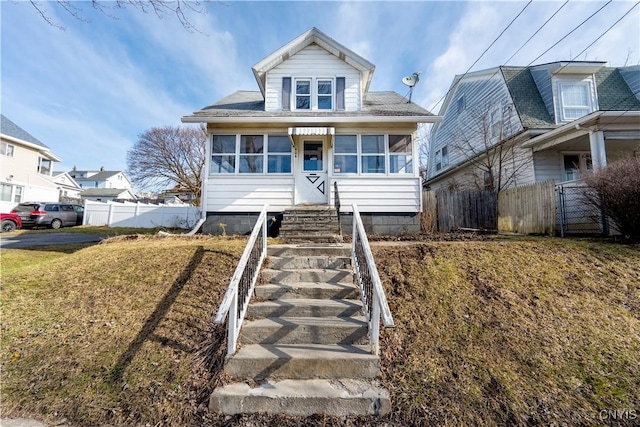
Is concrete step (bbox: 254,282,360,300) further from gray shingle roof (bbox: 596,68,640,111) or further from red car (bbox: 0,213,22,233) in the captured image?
red car (bbox: 0,213,22,233)

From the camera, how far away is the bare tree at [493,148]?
1151 centimetres

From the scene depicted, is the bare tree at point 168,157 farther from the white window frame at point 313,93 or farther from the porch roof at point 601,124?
the porch roof at point 601,124

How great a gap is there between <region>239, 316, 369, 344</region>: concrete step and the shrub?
262 inches

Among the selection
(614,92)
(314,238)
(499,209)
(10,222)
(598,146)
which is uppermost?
(614,92)

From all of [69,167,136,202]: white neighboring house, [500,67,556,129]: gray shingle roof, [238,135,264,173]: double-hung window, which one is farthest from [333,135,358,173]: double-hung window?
[69,167,136,202]: white neighboring house

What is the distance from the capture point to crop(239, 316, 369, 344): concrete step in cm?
330

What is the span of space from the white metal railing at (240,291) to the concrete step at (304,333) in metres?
0.19

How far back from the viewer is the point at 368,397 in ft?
8.53

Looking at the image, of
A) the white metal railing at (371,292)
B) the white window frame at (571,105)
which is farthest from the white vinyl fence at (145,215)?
the white window frame at (571,105)

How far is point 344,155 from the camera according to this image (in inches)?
369

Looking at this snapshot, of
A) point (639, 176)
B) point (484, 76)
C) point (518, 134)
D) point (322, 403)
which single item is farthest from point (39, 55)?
point (484, 76)

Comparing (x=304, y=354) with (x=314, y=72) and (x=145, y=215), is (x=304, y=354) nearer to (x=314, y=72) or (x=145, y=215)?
(x=314, y=72)

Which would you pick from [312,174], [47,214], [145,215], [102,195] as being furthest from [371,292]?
[102,195]

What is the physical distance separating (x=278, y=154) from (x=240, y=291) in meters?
6.47
